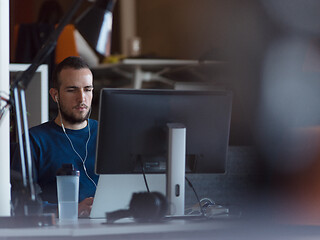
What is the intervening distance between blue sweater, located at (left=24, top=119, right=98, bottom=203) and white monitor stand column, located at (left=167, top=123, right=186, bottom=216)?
21.7 inches

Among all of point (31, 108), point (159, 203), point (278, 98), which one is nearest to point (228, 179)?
point (278, 98)

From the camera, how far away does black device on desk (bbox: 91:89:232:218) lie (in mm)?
1633

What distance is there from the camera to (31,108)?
9.42ft

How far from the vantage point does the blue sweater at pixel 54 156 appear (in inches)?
82.9

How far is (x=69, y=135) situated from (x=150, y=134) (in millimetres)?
630

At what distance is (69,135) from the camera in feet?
7.20

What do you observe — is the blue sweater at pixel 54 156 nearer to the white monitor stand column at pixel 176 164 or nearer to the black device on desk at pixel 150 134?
the black device on desk at pixel 150 134

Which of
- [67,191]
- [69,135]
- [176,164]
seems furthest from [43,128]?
[176,164]

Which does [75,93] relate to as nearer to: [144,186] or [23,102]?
[144,186]

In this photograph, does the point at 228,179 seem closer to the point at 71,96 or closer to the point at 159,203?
the point at 71,96

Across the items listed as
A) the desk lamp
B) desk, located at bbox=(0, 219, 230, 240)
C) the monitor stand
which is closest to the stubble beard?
the monitor stand

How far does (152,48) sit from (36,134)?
4972 mm

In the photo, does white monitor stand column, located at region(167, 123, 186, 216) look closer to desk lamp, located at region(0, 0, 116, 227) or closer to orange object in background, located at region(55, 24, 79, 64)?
desk lamp, located at region(0, 0, 116, 227)

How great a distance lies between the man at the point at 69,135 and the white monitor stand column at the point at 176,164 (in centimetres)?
54
